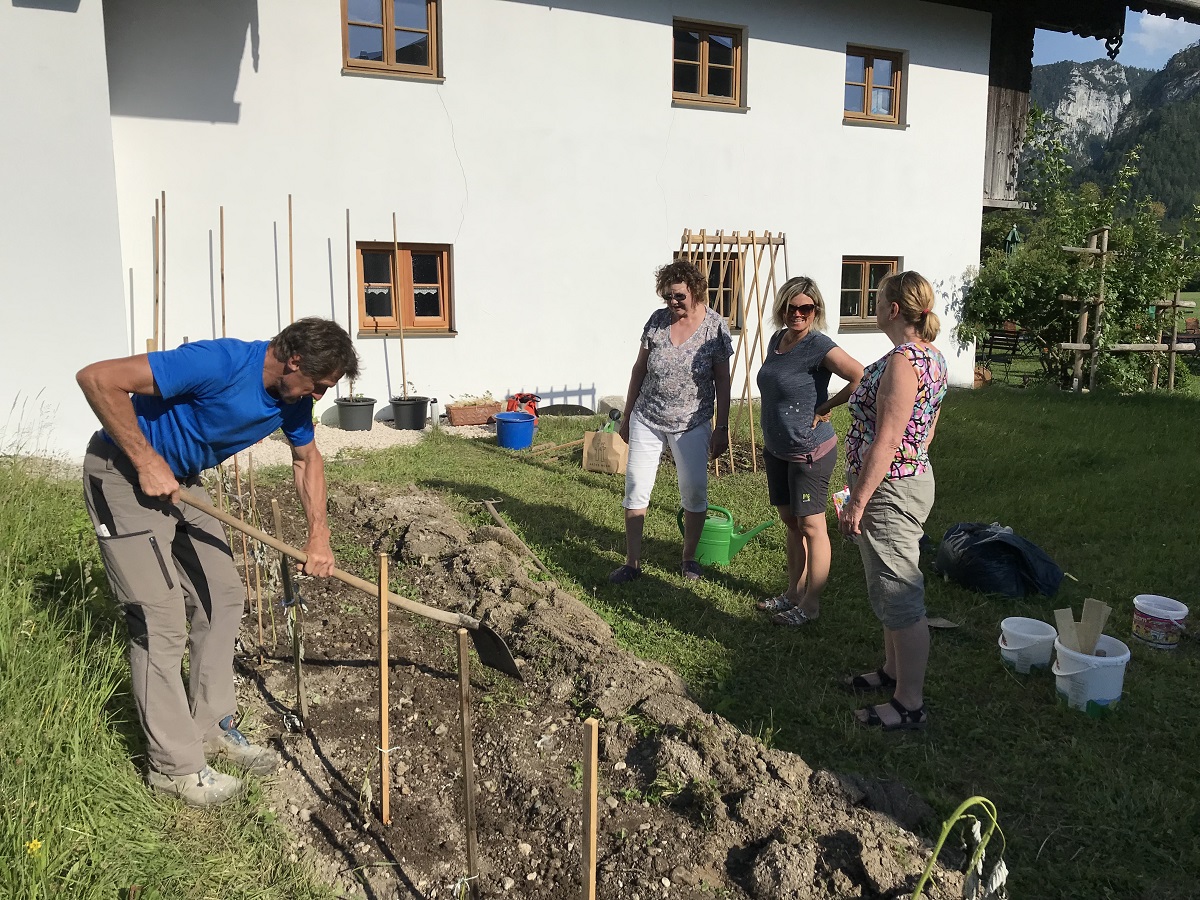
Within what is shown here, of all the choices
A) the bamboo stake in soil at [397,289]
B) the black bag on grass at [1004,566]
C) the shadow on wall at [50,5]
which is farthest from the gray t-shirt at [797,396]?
Answer: the shadow on wall at [50,5]

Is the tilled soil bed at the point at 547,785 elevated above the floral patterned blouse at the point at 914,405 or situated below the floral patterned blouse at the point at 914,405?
below

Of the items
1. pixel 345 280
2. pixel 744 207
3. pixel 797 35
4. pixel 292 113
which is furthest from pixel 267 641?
pixel 797 35

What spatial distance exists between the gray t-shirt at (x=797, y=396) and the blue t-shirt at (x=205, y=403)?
2230 millimetres

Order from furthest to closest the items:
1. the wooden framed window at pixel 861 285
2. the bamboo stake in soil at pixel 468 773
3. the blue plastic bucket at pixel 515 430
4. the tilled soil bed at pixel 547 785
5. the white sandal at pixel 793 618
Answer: the wooden framed window at pixel 861 285, the blue plastic bucket at pixel 515 430, the white sandal at pixel 793 618, the tilled soil bed at pixel 547 785, the bamboo stake in soil at pixel 468 773

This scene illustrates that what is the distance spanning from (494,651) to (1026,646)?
7.58 feet

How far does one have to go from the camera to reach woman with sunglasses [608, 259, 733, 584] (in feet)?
14.5

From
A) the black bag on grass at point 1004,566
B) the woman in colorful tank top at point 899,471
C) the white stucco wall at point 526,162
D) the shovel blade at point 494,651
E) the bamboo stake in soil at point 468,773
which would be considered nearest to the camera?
the bamboo stake in soil at point 468,773

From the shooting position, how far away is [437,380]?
9.66 m

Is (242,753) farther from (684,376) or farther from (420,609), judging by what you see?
(684,376)

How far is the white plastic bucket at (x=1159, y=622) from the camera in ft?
13.3

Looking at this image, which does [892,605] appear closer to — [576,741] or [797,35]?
[576,741]

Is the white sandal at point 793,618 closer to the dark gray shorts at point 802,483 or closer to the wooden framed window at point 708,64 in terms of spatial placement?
the dark gray shorts at point 802,483

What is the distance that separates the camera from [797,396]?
13.0ft

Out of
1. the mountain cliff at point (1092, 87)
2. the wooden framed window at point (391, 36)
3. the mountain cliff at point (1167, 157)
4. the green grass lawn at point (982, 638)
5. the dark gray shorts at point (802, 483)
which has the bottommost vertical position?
the green grass lawn at point (982, 638)
